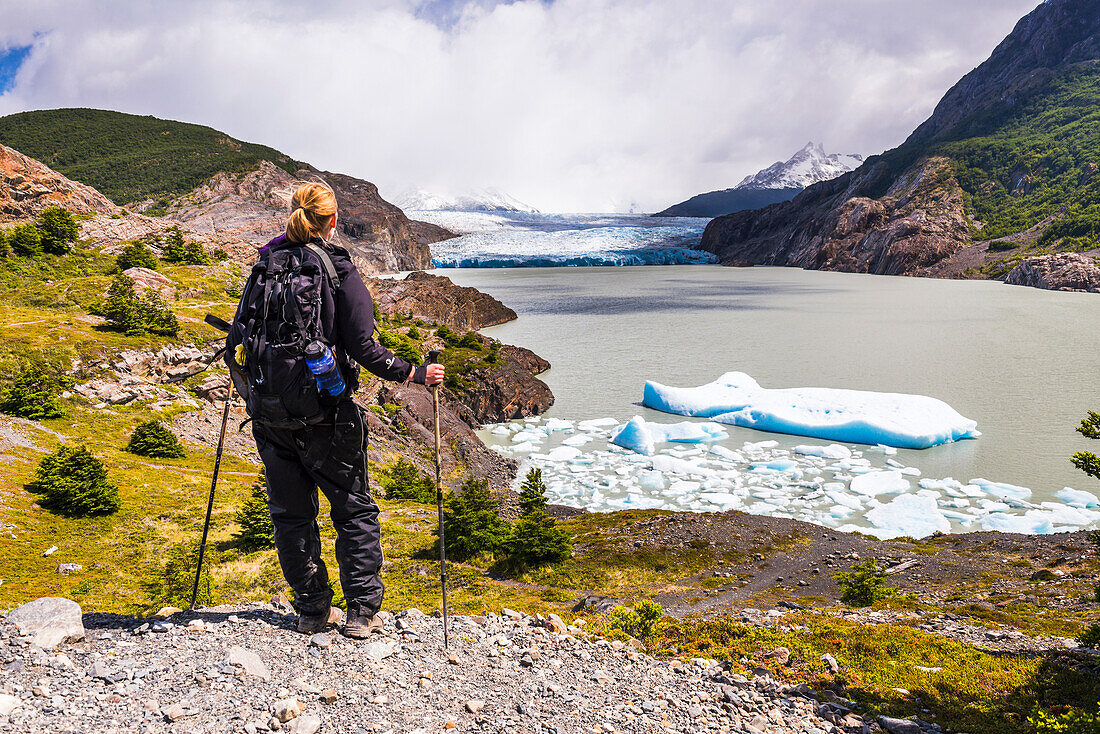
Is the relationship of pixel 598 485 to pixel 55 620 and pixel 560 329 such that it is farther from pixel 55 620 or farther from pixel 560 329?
pixel 560 329

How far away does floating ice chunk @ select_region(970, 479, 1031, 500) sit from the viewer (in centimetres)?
1788

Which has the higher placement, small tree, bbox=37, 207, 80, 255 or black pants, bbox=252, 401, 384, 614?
small tree, bbox=37, 207, 80, 255

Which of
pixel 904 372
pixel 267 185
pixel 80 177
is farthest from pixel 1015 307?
pixel 80 177

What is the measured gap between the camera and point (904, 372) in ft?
114

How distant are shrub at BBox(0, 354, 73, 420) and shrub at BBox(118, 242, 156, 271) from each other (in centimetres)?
1007

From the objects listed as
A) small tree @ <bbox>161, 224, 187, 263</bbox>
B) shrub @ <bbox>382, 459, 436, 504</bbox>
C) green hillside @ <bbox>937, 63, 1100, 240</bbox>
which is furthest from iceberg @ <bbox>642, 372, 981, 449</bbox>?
green hillside @ <bbox>937, 63, 1100, 240</bbox>

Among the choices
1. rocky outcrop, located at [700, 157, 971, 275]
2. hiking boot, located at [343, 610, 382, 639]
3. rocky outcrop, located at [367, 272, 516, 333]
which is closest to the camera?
hiking boot, located at [343, 610, 382, 639]

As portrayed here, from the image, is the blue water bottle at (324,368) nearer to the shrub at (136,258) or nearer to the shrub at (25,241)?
the shrub at (136,258)

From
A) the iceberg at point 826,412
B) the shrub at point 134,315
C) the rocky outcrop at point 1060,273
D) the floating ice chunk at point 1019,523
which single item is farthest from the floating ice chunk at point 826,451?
the rocky outcrop at point 1060,273

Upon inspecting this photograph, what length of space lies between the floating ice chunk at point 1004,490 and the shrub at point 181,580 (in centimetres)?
2024

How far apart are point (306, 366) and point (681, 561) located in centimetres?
1041

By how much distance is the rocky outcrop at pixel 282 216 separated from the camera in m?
53.7

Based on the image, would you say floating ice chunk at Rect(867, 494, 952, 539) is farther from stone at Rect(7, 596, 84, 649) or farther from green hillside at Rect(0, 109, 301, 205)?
green hillside at Rect(0, 109, 301, 205)

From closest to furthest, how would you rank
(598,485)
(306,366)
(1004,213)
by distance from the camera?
(306,366) < (598,485) < (1004,213)
